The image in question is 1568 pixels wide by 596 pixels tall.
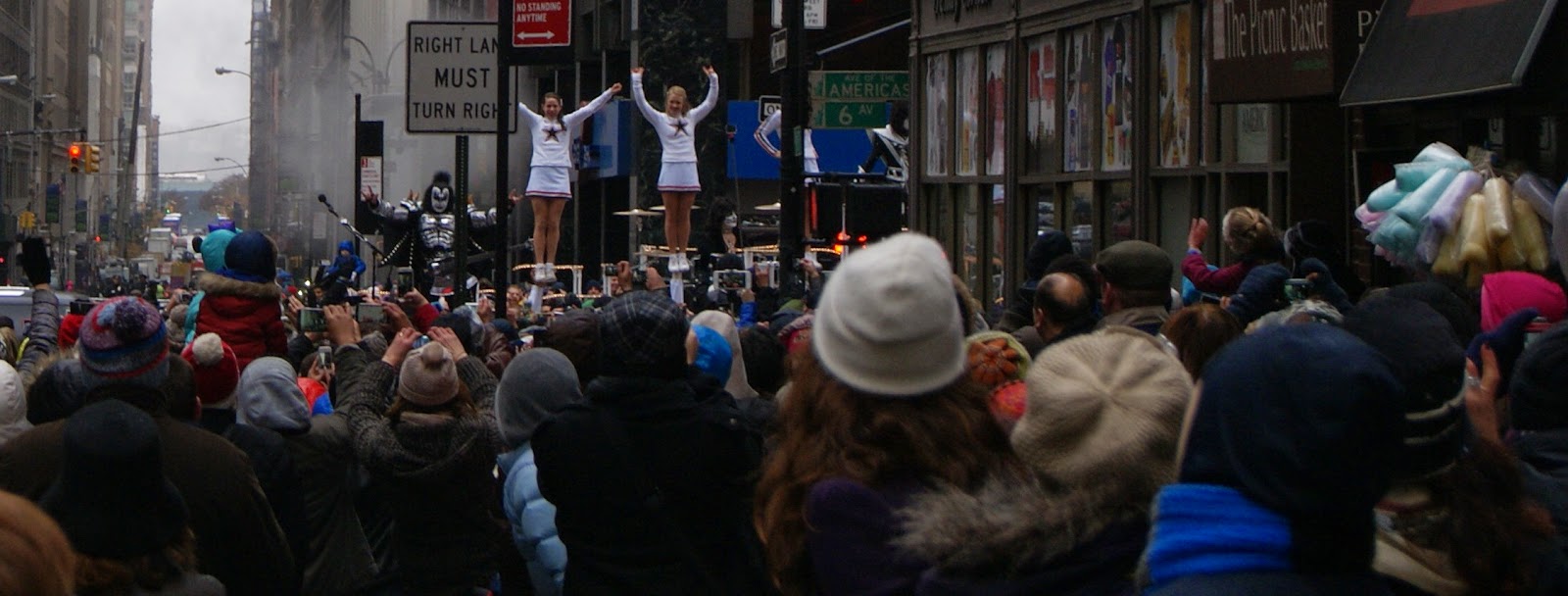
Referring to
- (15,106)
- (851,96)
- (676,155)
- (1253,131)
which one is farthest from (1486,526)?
(15,106)

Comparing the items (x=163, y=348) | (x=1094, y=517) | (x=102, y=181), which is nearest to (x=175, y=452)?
(x=163, y=348)

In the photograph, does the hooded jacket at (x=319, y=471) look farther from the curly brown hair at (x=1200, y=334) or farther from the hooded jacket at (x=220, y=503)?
the curly brown hair at (x=1200, y=334)

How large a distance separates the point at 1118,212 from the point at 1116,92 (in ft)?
3.20

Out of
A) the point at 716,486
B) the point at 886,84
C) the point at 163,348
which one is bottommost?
the point at 716,486

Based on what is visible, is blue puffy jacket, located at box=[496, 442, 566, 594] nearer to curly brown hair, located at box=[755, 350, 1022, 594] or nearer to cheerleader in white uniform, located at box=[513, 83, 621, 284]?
curly brown hair, located at box=[755, 350, 1022, 594]

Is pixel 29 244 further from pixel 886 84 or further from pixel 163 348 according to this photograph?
pixel 163 348

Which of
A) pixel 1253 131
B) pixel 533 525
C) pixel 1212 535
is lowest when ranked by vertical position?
pixel 533 525

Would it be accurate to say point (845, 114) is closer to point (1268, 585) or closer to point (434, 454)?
point (434, 454)

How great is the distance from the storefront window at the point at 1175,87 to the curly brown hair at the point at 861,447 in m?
11.1

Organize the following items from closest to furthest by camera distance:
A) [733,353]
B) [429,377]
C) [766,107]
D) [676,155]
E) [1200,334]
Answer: [1200,334] → [733,353] → [429,377] → [766,107] → [676,155]

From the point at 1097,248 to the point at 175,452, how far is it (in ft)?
40.3

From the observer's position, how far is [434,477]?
23.3 feet

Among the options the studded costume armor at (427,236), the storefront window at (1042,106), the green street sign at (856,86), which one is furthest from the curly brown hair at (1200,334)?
→ the studded costume armor at (427,236)

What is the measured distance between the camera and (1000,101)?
18.7 meters
